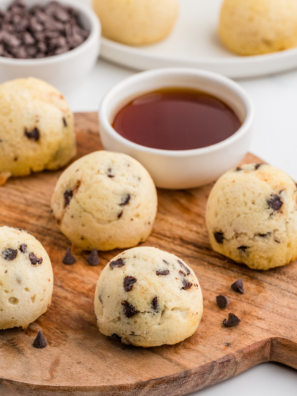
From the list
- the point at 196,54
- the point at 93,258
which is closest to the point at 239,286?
the point at 93,258

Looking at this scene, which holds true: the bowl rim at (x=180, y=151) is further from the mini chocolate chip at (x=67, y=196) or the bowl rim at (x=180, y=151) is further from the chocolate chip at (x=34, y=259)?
the chocolate chip at (x=34, y=259)

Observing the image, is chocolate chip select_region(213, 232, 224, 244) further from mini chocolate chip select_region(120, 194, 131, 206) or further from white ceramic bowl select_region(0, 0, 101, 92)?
white ceramic bowl select_region(0, 0, 101, 92)

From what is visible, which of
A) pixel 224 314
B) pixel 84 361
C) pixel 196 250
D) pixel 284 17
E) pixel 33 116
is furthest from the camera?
pixel 284 17

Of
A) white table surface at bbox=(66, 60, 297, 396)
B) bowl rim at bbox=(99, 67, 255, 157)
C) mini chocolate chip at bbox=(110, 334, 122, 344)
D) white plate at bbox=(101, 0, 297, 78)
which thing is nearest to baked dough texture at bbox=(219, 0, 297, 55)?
white plate at bbox=(101, 0, 297, 78)

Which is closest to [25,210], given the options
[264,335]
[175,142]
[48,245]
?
[48,245]

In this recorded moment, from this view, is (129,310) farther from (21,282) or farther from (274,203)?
(274,203)

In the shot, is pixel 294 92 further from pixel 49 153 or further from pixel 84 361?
pixel 84 361
